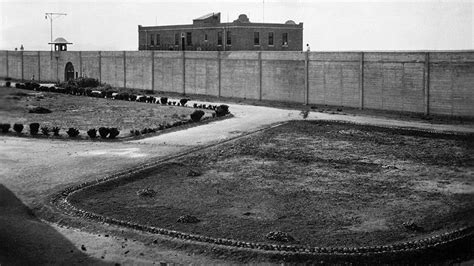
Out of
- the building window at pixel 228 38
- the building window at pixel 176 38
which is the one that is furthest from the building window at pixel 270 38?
the building window at pixel 176 38

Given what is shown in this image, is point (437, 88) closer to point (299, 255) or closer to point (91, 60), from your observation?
point (299, 255)

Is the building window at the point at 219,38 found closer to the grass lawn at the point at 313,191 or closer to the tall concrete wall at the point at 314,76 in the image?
the tall concrete wall at the point at 314,76

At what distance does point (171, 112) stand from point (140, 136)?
33.2 feet

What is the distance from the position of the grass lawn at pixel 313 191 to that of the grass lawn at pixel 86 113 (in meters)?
10.7

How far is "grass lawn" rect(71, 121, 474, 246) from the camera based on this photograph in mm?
17703

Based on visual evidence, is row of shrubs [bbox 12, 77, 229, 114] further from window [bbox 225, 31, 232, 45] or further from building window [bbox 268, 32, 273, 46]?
building window [bbox 268, 32, 273, 46]

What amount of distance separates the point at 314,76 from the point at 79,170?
78.5 ft

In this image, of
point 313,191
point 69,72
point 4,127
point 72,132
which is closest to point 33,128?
point 4,127

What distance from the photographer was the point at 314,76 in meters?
44.5

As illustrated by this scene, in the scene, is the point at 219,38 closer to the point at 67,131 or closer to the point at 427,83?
the point at 427,83

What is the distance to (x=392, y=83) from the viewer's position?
3931cm

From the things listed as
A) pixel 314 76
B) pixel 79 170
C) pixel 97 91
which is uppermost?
pixel 314 76

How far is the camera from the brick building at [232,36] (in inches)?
2601

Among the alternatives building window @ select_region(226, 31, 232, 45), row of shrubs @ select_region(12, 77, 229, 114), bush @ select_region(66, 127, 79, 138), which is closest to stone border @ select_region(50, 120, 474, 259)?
bush @ select_region(66, 127, 79, 138)
